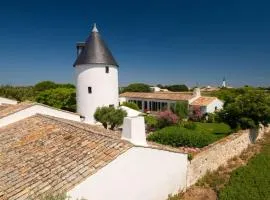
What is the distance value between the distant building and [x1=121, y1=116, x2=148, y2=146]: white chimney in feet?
99.0

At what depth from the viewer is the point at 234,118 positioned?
2373cm

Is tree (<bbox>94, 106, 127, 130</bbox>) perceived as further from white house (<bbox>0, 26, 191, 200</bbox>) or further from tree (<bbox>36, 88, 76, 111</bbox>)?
tree (<bbox>36, 88, 76, 111</bbox>)

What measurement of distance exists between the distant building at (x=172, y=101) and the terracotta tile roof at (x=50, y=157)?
1181 inches

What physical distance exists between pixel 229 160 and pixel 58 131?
12461mm

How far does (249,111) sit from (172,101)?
19587 millimetres

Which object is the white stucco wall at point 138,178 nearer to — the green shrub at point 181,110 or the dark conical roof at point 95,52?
the dark conical roof at point 95,52

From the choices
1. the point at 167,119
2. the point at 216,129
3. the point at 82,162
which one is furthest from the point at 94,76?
the point at 82,162

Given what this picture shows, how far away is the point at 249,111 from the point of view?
2288 centimetres

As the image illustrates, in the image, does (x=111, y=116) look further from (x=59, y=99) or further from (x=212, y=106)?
(x=212, y=106)

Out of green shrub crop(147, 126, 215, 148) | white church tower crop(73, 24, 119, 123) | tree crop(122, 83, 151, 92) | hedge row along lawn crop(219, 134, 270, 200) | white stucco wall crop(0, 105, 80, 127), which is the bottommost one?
hedge row along lawn crop(219, 134, 270, 200)

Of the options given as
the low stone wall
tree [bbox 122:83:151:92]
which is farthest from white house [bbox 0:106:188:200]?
tree [bbox 122:83:151:92]

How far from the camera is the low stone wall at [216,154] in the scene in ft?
45.9

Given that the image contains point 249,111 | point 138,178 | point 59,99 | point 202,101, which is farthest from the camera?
point 202,101

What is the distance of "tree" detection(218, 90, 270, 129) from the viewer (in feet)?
74.0
